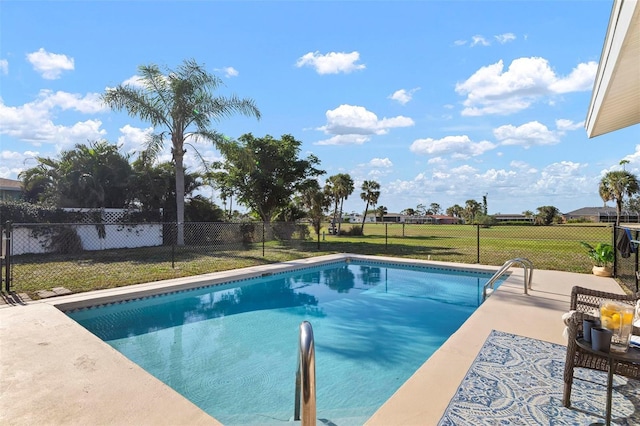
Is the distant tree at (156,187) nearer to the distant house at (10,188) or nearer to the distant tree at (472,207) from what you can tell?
the distant house at (10,188)

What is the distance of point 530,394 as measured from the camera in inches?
105

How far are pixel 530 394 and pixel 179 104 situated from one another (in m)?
14.1

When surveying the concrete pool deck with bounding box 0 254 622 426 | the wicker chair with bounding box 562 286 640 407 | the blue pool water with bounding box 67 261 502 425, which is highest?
the wicker chair with bounding box 562 286 640 407

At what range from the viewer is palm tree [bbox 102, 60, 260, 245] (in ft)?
42.3

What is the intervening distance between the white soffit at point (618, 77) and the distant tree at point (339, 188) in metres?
25.6

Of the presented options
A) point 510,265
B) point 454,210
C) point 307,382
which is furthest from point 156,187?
point 454,210

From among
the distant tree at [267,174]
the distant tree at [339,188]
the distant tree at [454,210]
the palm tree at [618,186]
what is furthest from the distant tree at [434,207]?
the distant tree at [267,174]

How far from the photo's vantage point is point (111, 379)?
294 centimetres

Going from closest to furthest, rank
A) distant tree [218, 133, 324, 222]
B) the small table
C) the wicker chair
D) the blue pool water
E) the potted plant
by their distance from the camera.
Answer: the small table → the wicker chair → the blue pool water → the potted plant → distant tree [218, 133, 324, 222]

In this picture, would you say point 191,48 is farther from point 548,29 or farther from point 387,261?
point 548,29

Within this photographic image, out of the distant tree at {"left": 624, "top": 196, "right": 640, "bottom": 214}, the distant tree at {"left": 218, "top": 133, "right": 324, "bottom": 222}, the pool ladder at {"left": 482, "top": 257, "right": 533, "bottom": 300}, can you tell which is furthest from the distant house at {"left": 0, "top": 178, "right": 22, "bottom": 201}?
the distant tree at {"left": 624, "top": 196, "right": 640, "bottom": 214}

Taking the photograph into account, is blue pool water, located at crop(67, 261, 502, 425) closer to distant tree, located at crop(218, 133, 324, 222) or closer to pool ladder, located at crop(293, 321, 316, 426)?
pool ladder, located at crop(293, 321, 316, 426)

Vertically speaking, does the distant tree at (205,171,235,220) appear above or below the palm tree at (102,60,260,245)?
below

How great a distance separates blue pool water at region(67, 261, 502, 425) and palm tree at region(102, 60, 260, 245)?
7.93 metres
